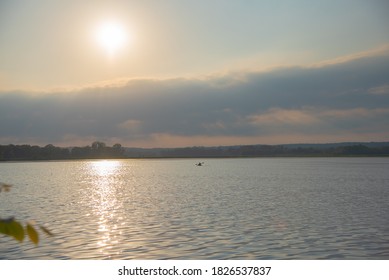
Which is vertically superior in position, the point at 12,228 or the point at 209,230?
the point at 12,228

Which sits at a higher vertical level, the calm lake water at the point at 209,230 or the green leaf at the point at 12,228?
the green leaf at the point at 12,228

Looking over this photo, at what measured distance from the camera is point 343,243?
1989 centimetres

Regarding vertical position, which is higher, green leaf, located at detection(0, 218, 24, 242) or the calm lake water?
green leaf, located at detection(0, 218, 24, 242)

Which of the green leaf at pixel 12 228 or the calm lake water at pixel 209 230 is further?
the calm lake water at pixel 209 230

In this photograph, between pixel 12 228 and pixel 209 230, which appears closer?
pixel 12 228

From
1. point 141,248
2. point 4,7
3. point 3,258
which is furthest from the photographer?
point 4,7

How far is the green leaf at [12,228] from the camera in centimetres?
249

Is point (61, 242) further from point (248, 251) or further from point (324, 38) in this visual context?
point (324, 38)

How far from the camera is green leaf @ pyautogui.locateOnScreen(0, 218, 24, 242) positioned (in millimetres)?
2486

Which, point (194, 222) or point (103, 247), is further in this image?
point (194, 222)

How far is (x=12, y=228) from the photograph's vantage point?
8.28ft

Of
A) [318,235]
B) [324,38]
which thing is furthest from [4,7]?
[324,38]

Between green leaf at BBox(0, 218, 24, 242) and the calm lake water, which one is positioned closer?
green leaf at BBox(0, 218, 24, 242)
